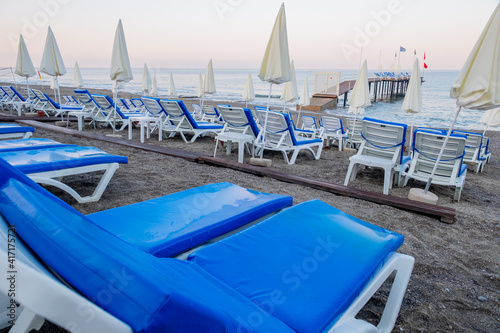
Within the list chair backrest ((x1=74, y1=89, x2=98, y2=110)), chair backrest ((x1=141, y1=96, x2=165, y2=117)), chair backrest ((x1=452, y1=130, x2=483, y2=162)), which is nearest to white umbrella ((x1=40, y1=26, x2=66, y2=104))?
chair backrest ((x1=74, y1=89, x2=98, y2=110))

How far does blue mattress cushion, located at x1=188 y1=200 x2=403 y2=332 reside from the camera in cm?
→ 118

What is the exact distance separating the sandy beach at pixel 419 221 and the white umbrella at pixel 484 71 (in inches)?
55.1

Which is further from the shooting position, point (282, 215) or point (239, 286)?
point (282, 215)

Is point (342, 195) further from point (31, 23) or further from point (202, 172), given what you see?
point (31, 23)

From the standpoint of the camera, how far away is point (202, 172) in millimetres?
4875

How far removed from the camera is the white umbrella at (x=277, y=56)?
20.0 feet

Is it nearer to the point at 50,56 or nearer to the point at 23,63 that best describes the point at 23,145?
the point at 50,56

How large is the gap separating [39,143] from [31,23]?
3.23 metres

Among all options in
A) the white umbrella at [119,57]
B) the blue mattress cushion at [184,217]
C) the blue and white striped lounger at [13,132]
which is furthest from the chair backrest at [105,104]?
the blue mattress cushion at [184,217]

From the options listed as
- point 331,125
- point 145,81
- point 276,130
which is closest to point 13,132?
point 276,130

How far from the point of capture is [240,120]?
657 centimetres

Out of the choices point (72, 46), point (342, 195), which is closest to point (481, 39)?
point (342, 195)

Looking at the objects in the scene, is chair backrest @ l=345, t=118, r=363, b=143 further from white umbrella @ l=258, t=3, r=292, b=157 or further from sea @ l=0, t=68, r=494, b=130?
white umbrella @ l=258, t=3, r=292, b=157

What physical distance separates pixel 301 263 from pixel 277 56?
17.6 ft
